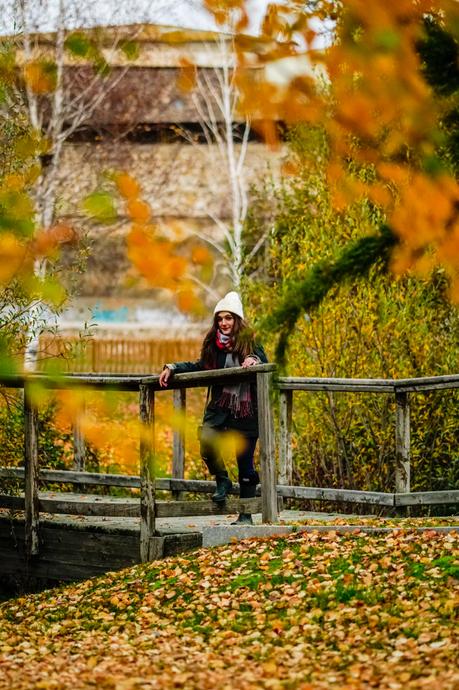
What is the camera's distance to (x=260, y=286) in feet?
41.3

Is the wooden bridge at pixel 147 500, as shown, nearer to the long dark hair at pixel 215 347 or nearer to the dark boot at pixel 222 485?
the dark boot at pixel 222 485

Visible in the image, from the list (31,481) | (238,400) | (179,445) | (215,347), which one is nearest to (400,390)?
(238,400)

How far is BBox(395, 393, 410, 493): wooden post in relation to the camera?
31.4 ft

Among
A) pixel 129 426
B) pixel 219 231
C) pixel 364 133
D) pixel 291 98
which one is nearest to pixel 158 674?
pixel 364 133

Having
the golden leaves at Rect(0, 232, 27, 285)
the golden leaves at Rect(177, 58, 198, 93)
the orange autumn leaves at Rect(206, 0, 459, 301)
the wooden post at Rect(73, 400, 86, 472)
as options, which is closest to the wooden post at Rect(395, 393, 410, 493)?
the orange autumn leaves at Rect(206, 0, 459, 301)

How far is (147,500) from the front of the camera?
9164 mm

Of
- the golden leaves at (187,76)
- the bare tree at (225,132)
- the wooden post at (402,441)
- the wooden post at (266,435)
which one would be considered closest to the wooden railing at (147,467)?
the wooden post at (266,435)

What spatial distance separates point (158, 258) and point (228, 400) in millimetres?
20211

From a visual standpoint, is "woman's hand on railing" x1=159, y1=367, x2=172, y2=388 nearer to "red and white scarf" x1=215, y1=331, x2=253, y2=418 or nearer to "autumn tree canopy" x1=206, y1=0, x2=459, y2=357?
"red and white scarf" x1=215, y1=331, x2=253, y2=418

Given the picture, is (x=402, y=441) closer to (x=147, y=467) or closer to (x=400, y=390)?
(x=400, y=390)

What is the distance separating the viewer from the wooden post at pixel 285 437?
33.9ft

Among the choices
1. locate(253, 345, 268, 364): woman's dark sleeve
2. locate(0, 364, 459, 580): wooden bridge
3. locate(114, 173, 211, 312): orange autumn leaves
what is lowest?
locate(0, 364, 459, 580): wooden bridge

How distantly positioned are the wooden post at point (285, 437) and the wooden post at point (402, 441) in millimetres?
1004

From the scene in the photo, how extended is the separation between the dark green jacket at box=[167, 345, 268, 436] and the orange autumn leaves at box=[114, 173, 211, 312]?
18908mm
